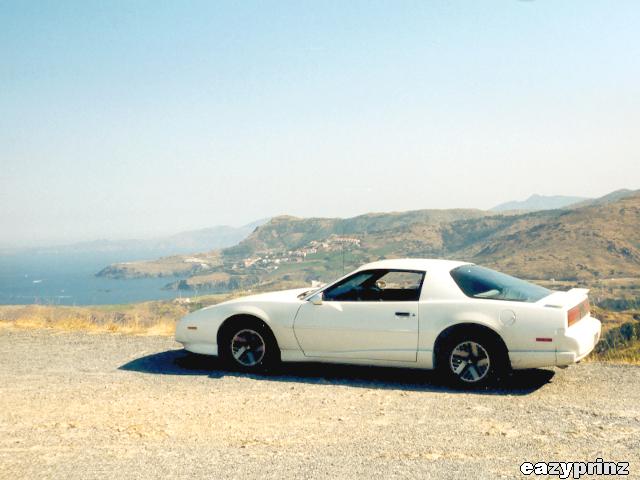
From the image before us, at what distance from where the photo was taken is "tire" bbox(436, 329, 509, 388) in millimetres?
6191

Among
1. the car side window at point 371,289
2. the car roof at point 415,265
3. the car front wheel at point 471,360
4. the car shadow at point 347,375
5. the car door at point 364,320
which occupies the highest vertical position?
the car roof at point 415,265

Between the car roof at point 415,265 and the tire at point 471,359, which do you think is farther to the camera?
the car roof at point 415,265

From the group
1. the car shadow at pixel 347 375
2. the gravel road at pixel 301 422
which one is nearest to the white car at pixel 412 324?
the car shadow at pixel 347 375

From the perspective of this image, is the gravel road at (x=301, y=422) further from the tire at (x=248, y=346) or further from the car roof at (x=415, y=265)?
the car roof at (x=415, y=265)

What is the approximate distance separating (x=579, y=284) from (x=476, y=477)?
139289 millimetres

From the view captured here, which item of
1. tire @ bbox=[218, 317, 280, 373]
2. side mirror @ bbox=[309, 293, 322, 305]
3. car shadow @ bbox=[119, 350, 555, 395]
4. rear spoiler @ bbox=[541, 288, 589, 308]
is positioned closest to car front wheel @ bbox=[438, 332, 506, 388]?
car shadow @ bbox=[119, 350, 555, 395]

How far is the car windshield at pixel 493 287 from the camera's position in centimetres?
649

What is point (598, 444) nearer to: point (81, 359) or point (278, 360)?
point (278, 360)

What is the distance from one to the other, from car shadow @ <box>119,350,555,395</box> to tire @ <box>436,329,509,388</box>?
125mm

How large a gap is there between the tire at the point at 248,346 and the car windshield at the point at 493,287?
2.46m

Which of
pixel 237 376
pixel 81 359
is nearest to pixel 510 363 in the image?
pixel 237 376

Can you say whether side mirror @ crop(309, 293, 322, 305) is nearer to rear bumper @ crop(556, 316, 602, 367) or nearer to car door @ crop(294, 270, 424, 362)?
car door @ crop(294, 270, 424, 362)

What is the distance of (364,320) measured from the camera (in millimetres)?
6773

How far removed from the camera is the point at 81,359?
856 cm
